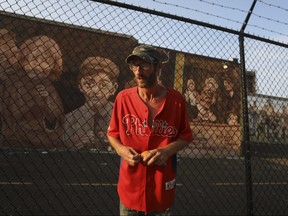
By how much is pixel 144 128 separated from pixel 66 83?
16.3 m

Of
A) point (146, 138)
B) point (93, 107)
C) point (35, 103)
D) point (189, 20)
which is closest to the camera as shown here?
point (146, 138)

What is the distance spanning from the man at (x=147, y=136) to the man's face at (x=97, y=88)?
16300 mm

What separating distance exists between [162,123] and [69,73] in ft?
54.2

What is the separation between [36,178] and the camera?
8078 millimetres

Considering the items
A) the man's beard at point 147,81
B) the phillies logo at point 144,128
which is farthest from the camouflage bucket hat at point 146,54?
the phillies logo at point 144,128

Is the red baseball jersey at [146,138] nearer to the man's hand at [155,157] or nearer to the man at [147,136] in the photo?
the man at [147,136]

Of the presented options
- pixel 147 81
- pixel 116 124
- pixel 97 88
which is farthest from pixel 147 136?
pixel 97 88

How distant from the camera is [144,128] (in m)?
2.45

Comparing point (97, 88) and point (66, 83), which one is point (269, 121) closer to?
point (97, 88)

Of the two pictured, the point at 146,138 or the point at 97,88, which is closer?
the point at 146,138

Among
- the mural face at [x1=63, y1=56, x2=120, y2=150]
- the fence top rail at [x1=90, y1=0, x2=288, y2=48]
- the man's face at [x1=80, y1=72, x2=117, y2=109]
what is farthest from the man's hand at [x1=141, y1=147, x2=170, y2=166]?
the man's face at [x1=80, y1=72, x2=117, y2=109]

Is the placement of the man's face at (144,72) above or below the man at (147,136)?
above

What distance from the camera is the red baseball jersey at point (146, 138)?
2.39 meters

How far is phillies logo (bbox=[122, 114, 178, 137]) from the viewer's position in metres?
2.45
